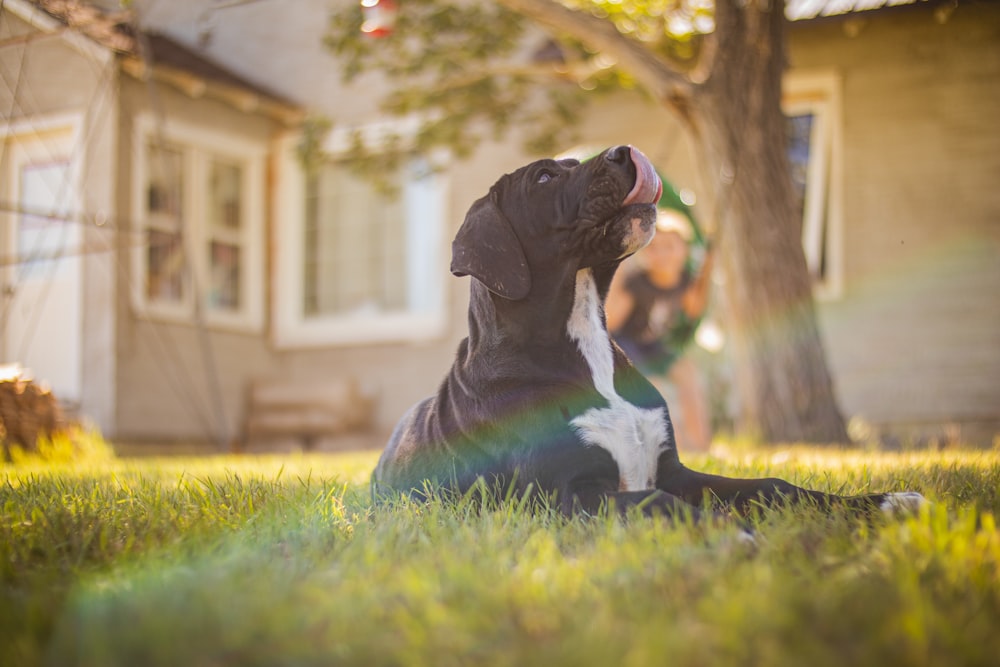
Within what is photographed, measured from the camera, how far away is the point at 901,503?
9.25 feet

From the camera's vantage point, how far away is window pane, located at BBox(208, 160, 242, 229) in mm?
12188

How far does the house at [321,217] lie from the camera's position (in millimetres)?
9633

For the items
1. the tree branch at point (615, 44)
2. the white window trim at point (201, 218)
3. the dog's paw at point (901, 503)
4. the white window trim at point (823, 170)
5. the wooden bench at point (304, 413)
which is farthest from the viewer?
the wooden bench at point (304, 413)

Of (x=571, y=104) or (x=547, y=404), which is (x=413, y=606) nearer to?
(x=547, y=404)

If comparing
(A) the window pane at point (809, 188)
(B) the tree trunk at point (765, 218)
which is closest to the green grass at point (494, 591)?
(B) the tree trunk at point (765, 218)

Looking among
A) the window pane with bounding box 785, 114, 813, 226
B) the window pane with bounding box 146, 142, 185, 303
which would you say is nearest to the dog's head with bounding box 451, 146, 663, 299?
the window pane with bounding box 785, 114, 813, 226

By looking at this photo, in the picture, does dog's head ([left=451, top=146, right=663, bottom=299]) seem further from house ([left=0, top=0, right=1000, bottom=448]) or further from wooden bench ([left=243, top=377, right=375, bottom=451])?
wooden bench ([left=243, top=377, right=375, bottom=451])

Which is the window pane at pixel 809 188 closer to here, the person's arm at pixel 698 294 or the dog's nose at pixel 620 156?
the person's arm at pixel 698 294

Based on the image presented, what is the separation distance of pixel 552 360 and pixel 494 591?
150cm

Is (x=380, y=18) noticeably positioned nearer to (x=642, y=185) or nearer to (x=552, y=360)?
(x=642, y=185)

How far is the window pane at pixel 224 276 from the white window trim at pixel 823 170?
7117 millimetres

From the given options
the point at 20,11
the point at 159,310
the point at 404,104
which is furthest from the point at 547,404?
the point at 159,310

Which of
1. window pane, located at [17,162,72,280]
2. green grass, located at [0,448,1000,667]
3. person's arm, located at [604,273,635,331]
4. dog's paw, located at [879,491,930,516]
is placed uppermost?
window pane, located at [17,162,72,280]

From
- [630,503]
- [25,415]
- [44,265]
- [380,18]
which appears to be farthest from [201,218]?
[630,503]
